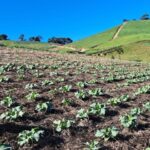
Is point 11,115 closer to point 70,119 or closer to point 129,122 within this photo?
point 70,119

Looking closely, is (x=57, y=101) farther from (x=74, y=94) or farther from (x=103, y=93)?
(x=103, y=93)

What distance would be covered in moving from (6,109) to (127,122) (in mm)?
4664

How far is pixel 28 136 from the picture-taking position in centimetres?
1185

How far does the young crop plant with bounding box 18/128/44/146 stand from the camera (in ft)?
38.3

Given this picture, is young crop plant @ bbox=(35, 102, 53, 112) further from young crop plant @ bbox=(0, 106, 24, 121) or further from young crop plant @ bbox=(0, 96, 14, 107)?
young crop plant @ bbox=(0, 106, 24, 121)

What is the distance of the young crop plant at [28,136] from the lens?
1169cm

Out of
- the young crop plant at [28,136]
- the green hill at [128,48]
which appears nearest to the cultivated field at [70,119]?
the young crop plant at [28,136]

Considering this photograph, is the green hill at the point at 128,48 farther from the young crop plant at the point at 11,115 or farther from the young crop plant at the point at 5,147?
the young crop plant at the point at 5,147

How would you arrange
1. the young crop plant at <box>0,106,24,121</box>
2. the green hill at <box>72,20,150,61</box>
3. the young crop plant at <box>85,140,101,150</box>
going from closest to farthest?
1. the young crop plant at <box>85,140,101,150</box>
2. the young crop plant at <box>0,106,24,121</box>
3. the green hill at <box>72,20,150,61</box>

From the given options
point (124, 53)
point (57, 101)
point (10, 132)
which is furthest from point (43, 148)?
point (124, 53)

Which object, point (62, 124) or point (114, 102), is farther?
point (114, 102)

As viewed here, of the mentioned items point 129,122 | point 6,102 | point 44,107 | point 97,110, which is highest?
point 6,102

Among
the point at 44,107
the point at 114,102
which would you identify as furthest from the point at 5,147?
the point at 114,102

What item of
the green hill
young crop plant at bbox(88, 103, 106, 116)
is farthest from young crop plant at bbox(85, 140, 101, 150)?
the green hill
